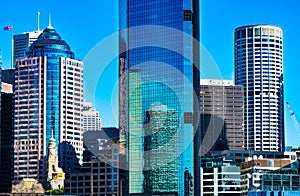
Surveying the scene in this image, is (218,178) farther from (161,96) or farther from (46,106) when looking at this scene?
(46,106)

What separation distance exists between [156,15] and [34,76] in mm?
53273

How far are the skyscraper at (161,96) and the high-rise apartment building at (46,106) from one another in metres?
41.9

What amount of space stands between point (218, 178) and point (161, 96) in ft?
65.5

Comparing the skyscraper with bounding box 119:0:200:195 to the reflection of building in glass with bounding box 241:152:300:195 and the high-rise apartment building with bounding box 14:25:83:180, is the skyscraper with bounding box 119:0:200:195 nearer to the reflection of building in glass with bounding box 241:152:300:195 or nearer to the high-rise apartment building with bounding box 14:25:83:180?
the reflection of building in glass with bounding box 241:152:300:195

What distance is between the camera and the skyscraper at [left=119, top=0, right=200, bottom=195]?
5153 inches

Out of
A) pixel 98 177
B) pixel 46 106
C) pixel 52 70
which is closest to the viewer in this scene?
pixel 98 177

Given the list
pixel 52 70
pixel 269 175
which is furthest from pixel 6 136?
pixel 269 175

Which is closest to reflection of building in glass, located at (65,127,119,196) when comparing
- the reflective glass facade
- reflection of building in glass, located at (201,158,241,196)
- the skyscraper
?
the skyscraper

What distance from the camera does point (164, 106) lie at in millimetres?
132375

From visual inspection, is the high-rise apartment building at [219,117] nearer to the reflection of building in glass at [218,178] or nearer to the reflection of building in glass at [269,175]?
the reflection of building in glass at [218,178]

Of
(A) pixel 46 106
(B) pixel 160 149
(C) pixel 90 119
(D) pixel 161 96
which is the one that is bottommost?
(B) pixel 160 149

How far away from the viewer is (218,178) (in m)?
143

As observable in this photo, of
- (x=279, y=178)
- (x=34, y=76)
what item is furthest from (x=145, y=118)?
(x=34, y=76)

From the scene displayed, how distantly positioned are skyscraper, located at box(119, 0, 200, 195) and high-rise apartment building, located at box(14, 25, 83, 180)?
137 ft
